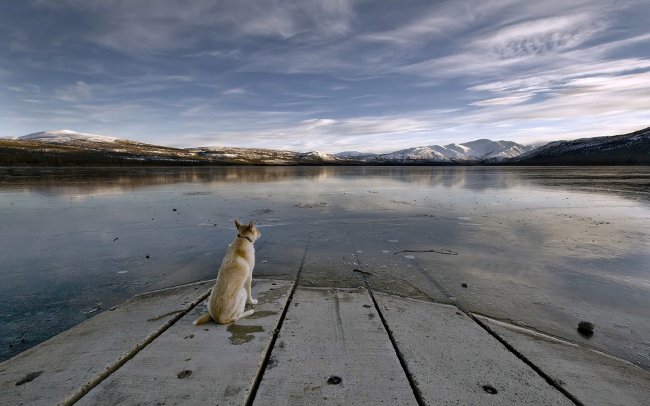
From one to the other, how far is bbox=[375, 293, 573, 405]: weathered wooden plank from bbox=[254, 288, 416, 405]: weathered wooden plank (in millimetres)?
237

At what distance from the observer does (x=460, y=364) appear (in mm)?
3473

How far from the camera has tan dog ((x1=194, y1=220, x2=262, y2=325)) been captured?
4.32m

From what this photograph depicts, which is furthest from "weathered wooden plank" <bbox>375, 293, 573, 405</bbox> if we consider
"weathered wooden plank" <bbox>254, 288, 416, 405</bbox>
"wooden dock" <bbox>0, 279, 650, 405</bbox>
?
"weathered wooden plank" <bbox>254, 288, 416, 405</bbox>

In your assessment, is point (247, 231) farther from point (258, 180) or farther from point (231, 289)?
point (258, 180)

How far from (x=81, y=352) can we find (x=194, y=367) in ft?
5.23

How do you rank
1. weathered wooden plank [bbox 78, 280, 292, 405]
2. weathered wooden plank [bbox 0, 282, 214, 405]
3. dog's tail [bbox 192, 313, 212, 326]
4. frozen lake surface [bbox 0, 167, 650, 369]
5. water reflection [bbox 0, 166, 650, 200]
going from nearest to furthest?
weathered wooden plank [bbox 78, 280, 292, 405], weathered wooden plank [bbox 0, 282, 214, 405], dog's tail [bbox 192, 313, 212, 326], frozen lake surface [bbox 0, 167, 650, 369], water reflection [bbox 0, 166, 650, 200]

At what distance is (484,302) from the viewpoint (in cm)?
569

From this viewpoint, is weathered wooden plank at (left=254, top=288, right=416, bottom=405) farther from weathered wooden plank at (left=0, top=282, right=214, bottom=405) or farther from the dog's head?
weathered wooden plank at (left=0, top=282, right=214, bottom=405)

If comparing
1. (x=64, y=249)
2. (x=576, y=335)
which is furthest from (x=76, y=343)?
(x=576, y=335)

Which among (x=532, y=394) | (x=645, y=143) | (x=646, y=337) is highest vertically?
(x=645, y=143)

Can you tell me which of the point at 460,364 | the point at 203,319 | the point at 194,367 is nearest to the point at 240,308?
the point at 203,319

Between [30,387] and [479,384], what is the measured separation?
454cm

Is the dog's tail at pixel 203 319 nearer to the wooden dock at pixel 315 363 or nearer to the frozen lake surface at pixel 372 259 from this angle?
the wooden dock at pixel 315 363

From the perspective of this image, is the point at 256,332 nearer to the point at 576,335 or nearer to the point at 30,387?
the point at 30,387
